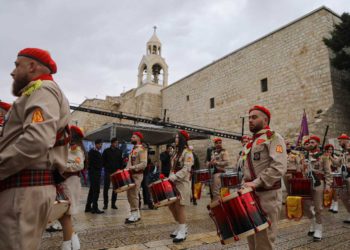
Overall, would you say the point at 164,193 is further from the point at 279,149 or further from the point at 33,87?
the point at 33,87

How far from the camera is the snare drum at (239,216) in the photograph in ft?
7.98

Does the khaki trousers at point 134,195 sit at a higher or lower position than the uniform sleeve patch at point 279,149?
lower

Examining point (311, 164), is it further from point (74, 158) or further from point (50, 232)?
point (50, 232)

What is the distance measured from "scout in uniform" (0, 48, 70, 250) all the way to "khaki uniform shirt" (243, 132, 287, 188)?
6.57ft

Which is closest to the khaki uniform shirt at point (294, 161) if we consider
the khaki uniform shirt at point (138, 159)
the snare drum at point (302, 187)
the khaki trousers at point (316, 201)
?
the khaki trousers at point (316, 201)

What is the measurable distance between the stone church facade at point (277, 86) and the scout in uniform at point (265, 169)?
11185mm

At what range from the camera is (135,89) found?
30.0m

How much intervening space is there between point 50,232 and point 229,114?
51.7 ft

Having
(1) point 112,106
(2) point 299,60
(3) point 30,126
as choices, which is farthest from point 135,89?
(3) point 30,126

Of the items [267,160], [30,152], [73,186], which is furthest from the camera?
[73,186]

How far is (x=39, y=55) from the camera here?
188 cm

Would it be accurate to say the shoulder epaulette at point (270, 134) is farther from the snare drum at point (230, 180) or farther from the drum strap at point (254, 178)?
the snare drum at point (230, 180)

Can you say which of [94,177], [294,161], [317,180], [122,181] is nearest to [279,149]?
[317,180]

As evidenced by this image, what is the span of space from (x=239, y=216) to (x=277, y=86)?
14.8m
